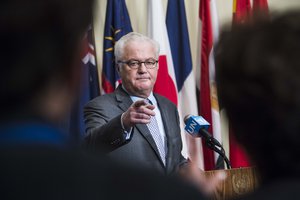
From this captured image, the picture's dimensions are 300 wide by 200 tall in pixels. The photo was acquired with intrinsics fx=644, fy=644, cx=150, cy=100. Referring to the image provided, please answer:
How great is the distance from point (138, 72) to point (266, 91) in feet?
11.2

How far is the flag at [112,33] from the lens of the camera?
586 cm

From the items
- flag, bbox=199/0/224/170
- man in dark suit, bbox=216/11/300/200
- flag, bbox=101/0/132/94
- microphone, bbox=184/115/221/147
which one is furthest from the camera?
flag, bbox=199/0/224/170

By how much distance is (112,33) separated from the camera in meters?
5.96

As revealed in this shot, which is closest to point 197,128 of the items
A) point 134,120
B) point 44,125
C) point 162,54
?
point 134,120

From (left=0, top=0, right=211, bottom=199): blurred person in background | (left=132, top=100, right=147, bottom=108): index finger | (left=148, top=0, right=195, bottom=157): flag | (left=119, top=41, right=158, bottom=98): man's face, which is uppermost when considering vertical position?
(left=148, top=0, right=195, bottom=157): flag

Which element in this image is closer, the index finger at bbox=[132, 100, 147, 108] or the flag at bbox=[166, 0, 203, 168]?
the index finger at bbox=[132, 100, 147, 108]

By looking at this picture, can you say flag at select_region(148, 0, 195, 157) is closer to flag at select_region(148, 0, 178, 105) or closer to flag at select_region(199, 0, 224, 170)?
flag at select_region(148, 0, 178, 105)

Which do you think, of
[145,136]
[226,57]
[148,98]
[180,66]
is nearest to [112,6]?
[180,66]

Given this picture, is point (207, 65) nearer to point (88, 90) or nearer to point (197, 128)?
point (88, 90)

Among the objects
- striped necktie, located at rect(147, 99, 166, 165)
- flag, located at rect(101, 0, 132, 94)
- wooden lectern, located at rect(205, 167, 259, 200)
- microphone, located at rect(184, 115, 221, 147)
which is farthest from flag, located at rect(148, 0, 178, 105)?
microphone, located at rect(184, 115, 221, 147)

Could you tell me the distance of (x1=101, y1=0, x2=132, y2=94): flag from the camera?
5855 mm

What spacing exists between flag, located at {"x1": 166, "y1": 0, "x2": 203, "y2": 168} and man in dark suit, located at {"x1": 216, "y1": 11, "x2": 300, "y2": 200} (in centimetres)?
493

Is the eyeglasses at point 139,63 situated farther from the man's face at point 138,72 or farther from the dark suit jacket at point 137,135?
the dark suit jacket at point 137,135

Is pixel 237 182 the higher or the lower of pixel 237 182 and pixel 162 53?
the lower
